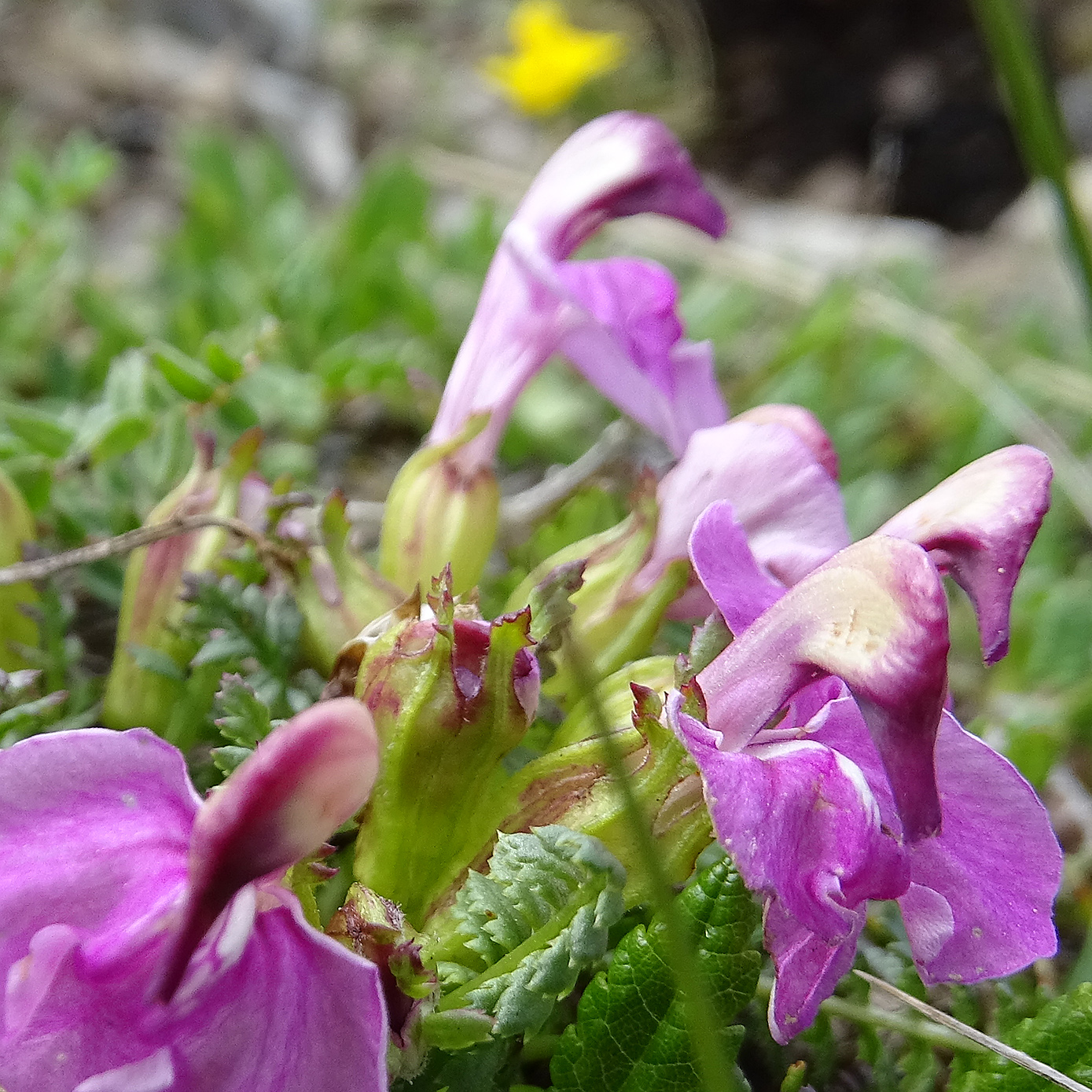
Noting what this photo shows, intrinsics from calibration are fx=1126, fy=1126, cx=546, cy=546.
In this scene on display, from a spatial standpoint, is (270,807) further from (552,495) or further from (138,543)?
(552,495)

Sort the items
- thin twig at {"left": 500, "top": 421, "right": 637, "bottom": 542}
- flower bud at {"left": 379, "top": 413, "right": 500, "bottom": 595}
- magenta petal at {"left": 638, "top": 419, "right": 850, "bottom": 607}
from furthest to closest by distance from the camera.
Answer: thin twig at {"left": 500, "top": 421, "right": 637, "bottom": 542} < flower bud at {"left": 379, "top": 413, "right": 500, "bottom": 595} < magenta petal at {"left": 638, "top": 419, "right": 850, "bottom": 607}

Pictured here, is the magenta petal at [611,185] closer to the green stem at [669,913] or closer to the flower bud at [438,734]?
the flower bud at [438,734]

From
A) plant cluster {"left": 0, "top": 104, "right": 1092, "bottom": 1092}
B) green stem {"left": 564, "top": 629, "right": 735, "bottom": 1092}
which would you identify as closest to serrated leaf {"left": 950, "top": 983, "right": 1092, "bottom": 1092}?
plant cluster {"left": 0, "top": 104, "right": 1092, "bottom": 1092}

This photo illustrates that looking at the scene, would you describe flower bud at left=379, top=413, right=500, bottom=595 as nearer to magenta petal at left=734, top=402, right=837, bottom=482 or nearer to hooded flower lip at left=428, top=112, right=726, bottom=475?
hooded flower lip at left=428, top=112, right=726, bottom=475

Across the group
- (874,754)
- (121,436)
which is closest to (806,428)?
(874,754)

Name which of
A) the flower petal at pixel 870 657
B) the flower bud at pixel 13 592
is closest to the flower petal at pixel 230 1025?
the flower petal at pixel 870 657

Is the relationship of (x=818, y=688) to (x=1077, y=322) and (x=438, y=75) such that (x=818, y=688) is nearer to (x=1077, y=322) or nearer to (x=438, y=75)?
(x=1077, y=322)
